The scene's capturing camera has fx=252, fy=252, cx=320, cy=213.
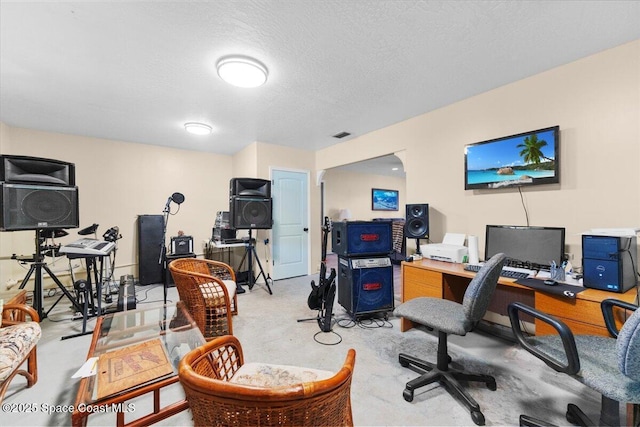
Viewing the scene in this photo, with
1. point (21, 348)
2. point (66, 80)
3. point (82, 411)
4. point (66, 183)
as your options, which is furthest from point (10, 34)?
point (82, 411)

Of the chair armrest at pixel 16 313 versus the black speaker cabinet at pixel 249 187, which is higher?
the black speaker cabinet at pixel 249 187

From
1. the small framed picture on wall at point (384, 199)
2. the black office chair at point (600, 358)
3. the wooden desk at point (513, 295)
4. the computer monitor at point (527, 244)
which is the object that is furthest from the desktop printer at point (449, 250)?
the small framed picture on wall at point (384, 199)

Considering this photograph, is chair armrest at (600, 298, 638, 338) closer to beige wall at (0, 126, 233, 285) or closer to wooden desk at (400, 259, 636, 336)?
wooden desk at (400, 259, 636, 336)

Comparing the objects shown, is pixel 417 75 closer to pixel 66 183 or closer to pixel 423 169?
pixel 423 169

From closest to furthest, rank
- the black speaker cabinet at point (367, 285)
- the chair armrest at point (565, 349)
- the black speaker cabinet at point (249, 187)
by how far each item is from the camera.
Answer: the chair armrest at point (565, 349) → the black speaker cabinet at point (367, 285) → the black speaker cabinet at point (249, 187)

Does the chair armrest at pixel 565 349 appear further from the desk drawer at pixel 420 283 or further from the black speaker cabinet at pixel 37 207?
the black speaker cabinet at pixel 37 207

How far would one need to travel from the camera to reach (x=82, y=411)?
39.8 inches

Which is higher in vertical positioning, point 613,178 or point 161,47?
point 161,47

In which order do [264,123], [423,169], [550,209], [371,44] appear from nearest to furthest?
[371,44] → [550,209] → [423,169] → [264,123]

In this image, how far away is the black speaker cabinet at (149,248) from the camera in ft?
13.6

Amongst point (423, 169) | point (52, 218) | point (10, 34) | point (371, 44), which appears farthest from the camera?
point (423, 169)

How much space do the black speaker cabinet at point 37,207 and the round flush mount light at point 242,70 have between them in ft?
6.42

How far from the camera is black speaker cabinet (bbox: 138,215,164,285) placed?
414cm

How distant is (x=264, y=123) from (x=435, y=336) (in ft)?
10.4
